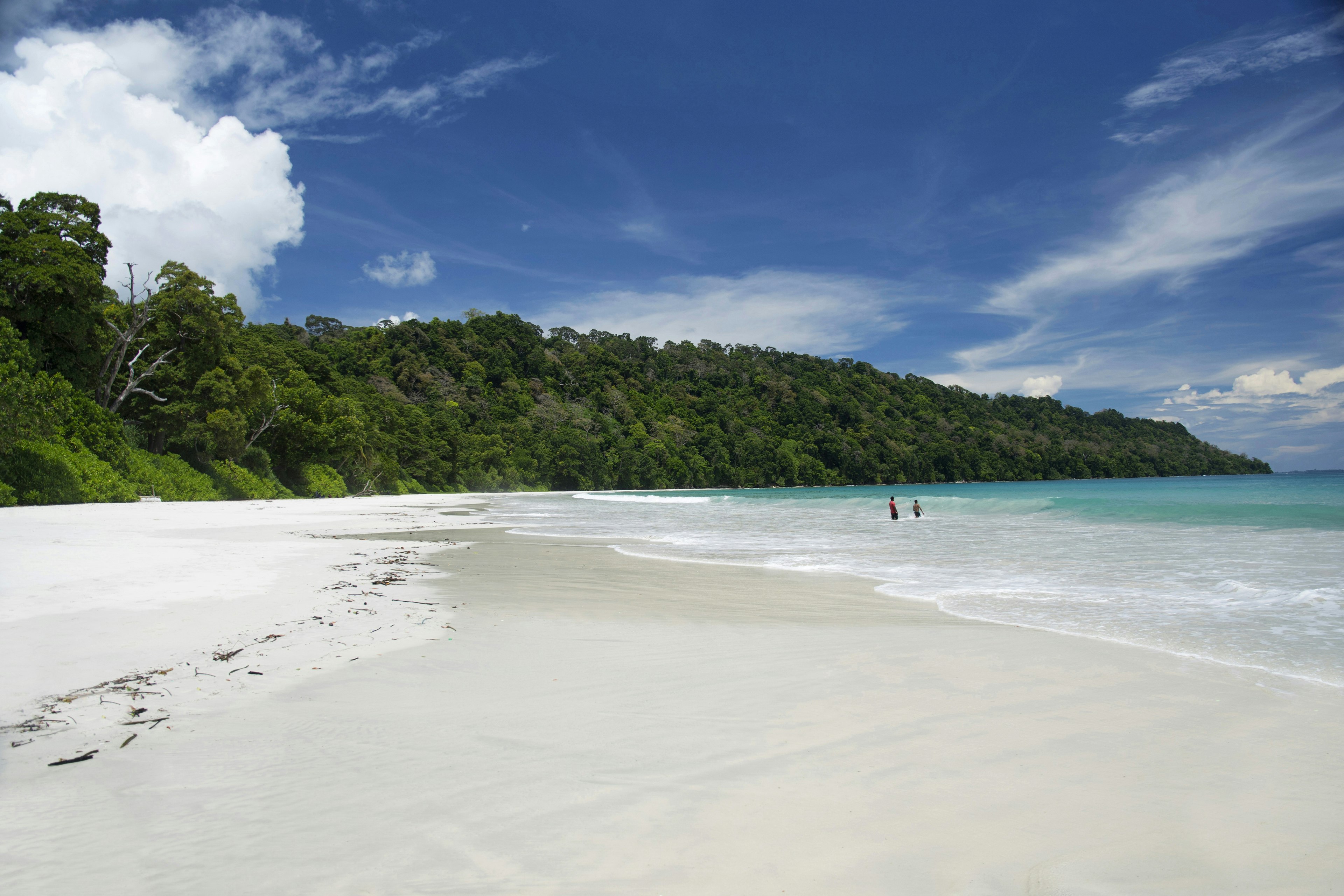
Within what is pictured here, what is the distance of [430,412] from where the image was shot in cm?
7444

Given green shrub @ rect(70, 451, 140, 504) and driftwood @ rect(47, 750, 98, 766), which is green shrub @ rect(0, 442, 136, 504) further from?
driftwood @ rect(47, 750, 98, 766)

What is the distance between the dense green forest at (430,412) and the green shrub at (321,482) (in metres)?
0.14

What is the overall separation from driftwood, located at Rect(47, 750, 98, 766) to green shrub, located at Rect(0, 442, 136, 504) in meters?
22.2

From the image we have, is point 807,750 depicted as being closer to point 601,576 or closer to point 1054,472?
point 601,576

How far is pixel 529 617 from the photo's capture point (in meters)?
6.28

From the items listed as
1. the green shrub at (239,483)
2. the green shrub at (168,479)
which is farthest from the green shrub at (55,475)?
the green shrub at (239,483)

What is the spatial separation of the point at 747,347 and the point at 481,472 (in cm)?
8652

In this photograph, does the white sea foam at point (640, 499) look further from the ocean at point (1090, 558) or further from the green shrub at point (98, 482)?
the green shrub at point (98, 482)

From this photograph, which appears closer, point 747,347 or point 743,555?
point 743,555

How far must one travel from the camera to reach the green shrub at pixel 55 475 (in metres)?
18.8

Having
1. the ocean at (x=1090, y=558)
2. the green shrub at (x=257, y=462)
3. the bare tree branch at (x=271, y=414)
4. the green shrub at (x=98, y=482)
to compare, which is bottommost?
the ocean at (x=1090, y=558)

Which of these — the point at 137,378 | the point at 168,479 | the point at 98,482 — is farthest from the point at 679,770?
the point at 137,378

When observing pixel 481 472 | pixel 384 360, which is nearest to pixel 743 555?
pixel 481 472

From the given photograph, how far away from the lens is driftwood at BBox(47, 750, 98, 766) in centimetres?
289
